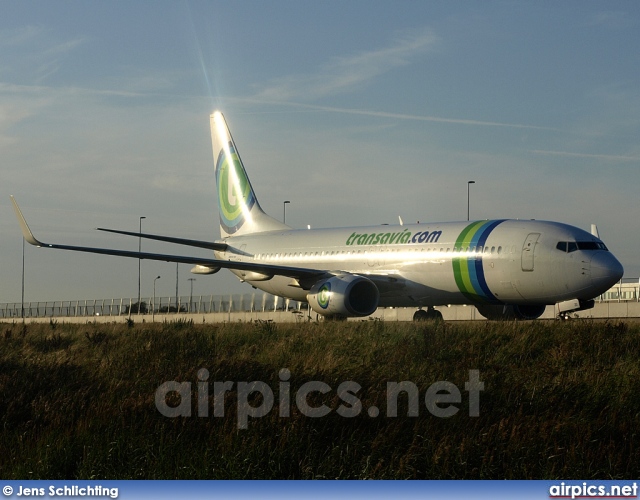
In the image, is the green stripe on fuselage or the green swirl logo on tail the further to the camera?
the green swirl logo on tail

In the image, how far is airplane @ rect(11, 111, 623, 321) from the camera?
27.1 metres

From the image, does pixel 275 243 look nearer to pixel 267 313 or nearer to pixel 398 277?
pixel 267 313

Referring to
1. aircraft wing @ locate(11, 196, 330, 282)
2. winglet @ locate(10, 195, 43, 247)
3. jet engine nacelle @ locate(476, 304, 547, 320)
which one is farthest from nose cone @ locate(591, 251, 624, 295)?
winglet @ locate(10, 195, 43, 247)

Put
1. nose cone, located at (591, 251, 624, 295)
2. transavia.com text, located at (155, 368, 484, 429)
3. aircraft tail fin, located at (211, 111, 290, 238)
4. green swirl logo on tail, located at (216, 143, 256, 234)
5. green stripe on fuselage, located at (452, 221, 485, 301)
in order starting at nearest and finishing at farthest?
transavia.com text, located at (155, 368, 484, 429) → nose cone, located at (591, 251, 624, 295) → green stripe on fuselage, located at (452, 221, 485, 301) → aircraft tail fin, located at (211, 111, 290, 238) → green swirl logo on tail, located at (216, 143, 256, 234)

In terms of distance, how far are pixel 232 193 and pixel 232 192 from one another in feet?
0.19

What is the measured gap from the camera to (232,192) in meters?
43.8

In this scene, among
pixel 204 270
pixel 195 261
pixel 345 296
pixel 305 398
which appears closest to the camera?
pixel 305 398

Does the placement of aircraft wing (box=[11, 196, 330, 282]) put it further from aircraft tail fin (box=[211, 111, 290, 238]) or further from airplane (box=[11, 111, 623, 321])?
aircraft tail fin (box=[211, 111, 290, 238])

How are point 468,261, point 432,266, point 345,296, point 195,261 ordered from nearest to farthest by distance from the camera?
point 468,261
point 345,296
point 432,266
point 195,261

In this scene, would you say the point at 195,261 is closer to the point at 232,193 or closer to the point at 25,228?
the point at 25,228

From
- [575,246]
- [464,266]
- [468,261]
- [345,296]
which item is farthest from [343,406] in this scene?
[464,266]

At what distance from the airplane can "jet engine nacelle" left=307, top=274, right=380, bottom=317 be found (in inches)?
1.4

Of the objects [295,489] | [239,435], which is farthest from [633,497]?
[239,435]

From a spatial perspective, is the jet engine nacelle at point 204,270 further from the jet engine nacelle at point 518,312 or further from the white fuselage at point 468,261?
the jet engine nacelle at point 518,312
